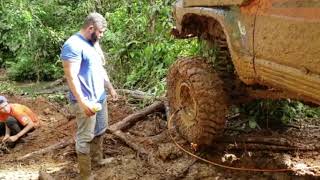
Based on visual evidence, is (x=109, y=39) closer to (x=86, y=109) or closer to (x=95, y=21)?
(x=95, y=21)

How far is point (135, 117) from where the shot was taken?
6.29m

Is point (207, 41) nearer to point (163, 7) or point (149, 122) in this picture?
point (149, 122)

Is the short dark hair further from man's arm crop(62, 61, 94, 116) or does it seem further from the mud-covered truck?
the mud-covered truck

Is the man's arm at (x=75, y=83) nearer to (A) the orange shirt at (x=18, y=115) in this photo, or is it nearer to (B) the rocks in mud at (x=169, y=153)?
(B) the rocks in mud at (x=169, y=153)

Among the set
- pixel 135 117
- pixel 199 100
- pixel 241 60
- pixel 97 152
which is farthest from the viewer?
pixel 135 117

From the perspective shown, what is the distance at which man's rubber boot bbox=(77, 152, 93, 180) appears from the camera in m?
4.75

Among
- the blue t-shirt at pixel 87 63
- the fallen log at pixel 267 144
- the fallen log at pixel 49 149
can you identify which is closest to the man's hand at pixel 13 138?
the fallen log at pixel 49 149

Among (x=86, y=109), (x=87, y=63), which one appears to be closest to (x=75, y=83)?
(x=86, y=109)

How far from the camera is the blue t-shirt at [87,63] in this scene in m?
4.39

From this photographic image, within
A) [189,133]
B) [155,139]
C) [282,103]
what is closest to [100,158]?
[155,139]

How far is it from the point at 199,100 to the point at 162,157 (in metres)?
0.81

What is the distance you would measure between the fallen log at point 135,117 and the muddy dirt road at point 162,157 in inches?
2.8

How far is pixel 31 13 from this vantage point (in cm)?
1348

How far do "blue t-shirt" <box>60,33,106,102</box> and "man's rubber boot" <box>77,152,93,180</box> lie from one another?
0.57m
